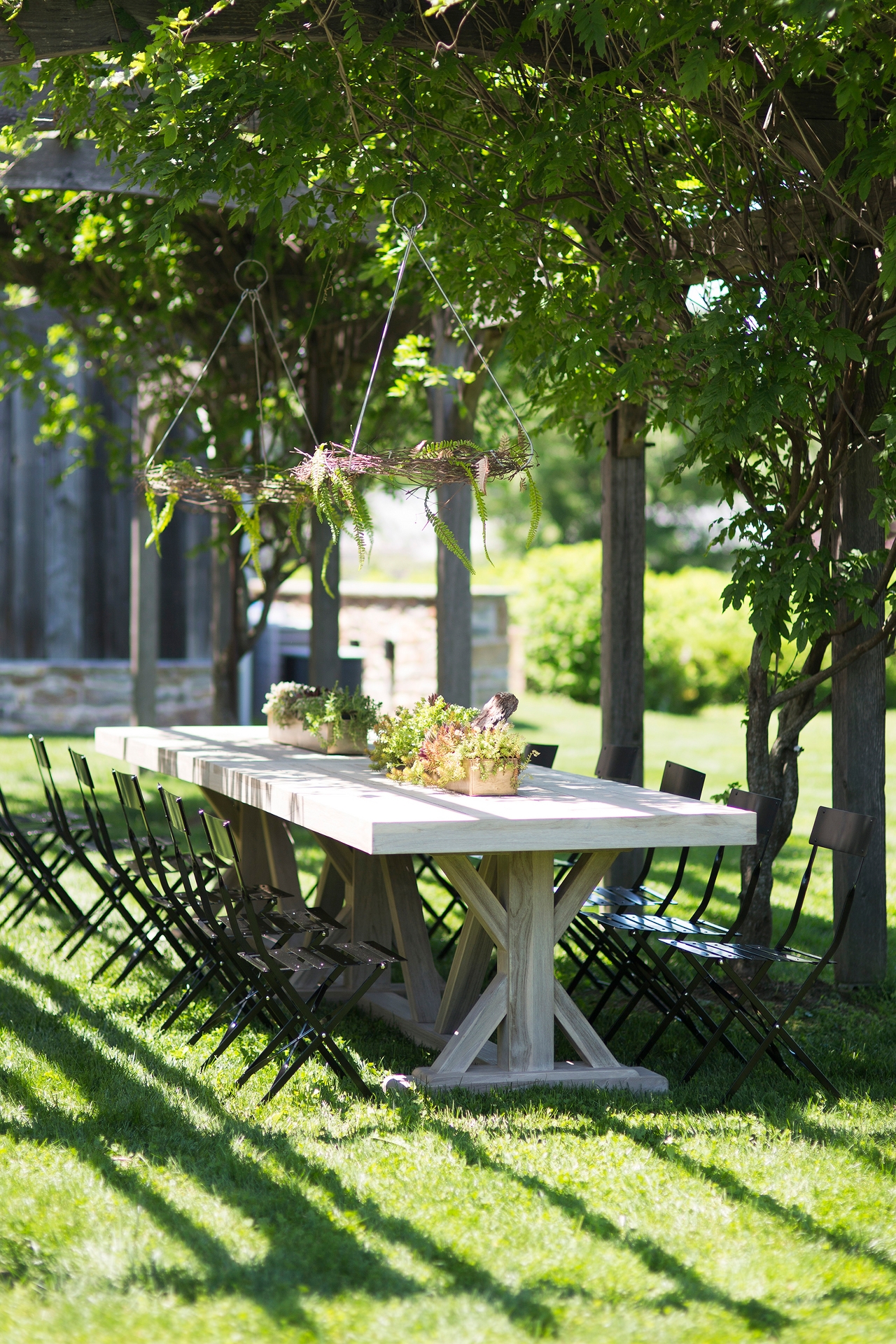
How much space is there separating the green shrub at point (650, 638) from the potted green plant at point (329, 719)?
1056 cm

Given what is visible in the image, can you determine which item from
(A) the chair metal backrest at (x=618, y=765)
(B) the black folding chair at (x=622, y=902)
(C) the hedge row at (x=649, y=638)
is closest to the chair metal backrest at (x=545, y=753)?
(A) the chair metal backrest at (x=618, y=765)

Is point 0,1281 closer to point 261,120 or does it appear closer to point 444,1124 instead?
point 444,1124

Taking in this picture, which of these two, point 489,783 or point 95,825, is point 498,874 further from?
point 95,825

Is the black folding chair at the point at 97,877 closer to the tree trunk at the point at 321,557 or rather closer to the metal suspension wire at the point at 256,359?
the metal suspension wire at the point at 256,359

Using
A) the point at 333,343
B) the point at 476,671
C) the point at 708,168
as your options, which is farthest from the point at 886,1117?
the point at 476,671

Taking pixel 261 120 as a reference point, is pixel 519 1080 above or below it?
below

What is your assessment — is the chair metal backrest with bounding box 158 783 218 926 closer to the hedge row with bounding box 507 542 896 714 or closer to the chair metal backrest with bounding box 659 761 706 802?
the chair metal backrest with bounding box 659 761 706 802

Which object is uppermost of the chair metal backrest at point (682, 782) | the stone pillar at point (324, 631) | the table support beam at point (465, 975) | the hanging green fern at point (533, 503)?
the hanging green fern at point (533, 503)

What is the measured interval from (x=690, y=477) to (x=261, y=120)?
928 inches

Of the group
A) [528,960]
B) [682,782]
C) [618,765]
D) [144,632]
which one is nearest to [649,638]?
[144,632]

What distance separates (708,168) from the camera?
5035 mm

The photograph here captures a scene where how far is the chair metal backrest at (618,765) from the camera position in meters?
5.54

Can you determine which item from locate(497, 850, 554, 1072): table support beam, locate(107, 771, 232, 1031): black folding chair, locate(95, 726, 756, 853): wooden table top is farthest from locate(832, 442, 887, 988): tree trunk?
locate(107, 771, 232, 1031): black folding chair

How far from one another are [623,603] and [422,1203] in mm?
3842
